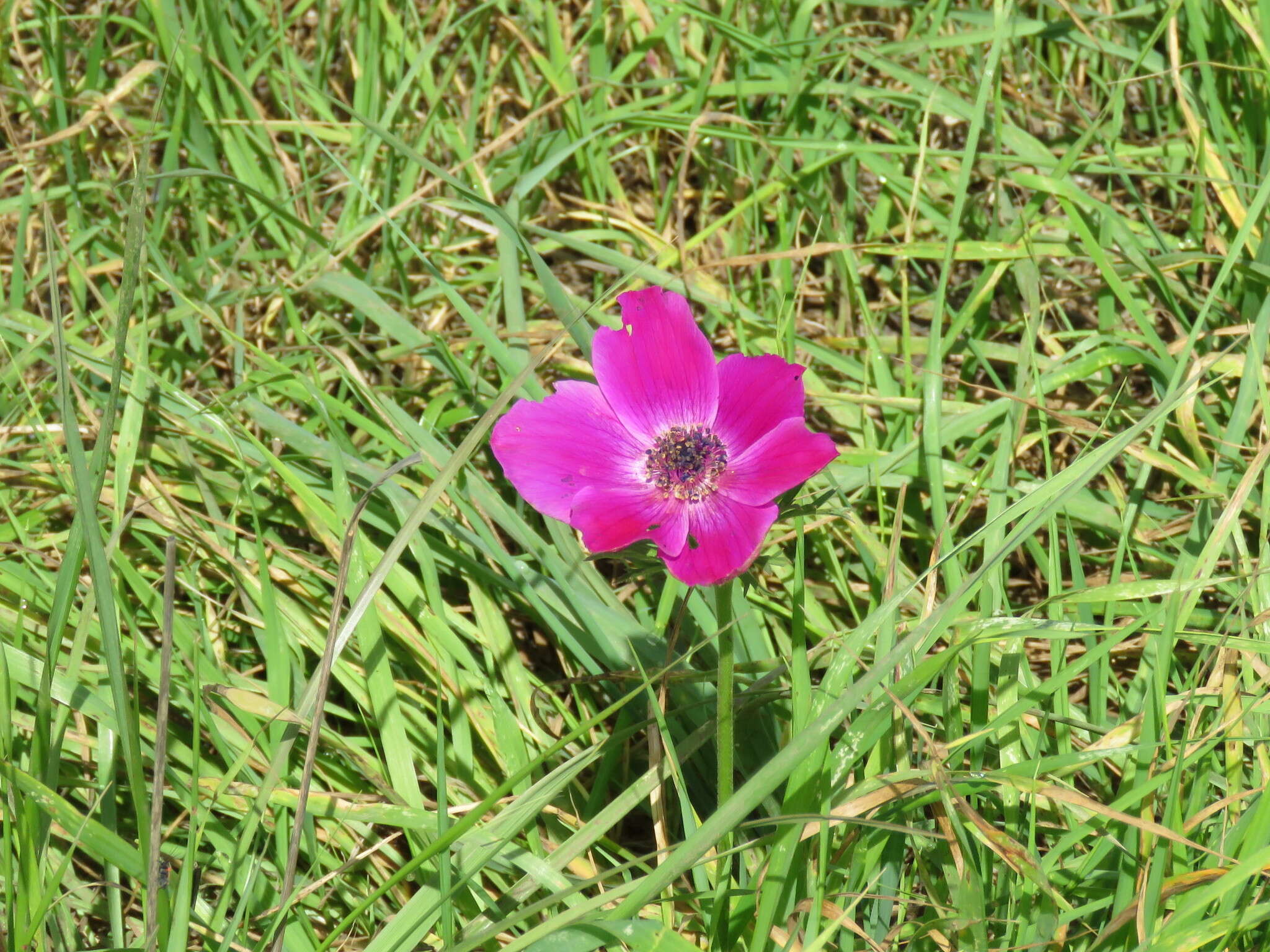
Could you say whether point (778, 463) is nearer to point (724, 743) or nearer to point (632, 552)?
point (632, 552)

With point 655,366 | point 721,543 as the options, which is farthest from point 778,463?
point 655,366

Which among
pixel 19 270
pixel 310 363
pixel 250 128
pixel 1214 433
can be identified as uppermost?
pixel 250 128

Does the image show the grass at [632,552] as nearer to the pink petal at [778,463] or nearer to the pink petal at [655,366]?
the pink petal at [778,463]

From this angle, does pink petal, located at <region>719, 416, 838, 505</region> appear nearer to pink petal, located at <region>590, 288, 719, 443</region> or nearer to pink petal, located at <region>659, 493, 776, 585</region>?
pink petal, located at <region>659, 493, 776, 585</region>

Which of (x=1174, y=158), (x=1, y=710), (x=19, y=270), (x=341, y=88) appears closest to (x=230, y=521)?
(x=1, y=710)

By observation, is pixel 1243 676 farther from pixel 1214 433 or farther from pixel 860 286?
pixel 860 286

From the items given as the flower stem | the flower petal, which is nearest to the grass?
the flower stem
